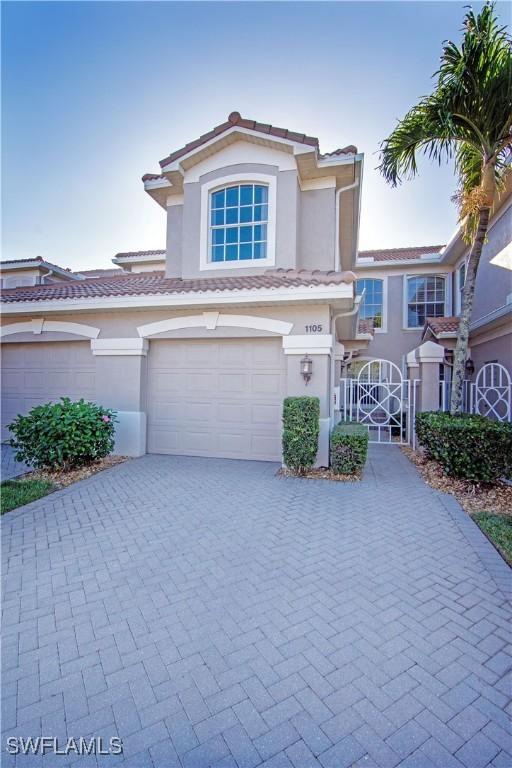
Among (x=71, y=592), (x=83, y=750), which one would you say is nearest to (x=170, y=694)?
(x=83, y=750)

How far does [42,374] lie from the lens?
33.9 feet

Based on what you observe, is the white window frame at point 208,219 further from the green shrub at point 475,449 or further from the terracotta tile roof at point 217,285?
the green shrub at point 475,449

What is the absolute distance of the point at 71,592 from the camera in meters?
3.65

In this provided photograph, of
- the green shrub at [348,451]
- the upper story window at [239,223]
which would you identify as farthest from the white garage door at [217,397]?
the upper story window at [239,223]

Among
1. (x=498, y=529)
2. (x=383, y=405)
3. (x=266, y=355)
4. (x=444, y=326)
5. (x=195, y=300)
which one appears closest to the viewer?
(x=498, y=529)

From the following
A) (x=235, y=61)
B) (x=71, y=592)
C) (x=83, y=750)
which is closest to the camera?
(x=83, y=750)

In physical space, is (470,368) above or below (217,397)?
above

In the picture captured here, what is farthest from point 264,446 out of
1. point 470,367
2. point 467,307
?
point 470,367

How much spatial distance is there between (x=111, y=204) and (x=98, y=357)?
626 cm

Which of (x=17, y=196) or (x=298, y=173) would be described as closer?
(x=298, y=173)

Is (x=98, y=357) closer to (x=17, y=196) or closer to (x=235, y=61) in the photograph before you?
(x=17, y=196)

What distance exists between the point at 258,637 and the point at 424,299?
1886cm

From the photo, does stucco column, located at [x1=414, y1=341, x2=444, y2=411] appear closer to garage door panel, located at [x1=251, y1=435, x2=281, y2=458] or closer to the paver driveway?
garage door panel, located at [x1=251, y1=435, x2=281, y2=458]

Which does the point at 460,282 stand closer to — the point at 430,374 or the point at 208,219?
the point at 430,374
